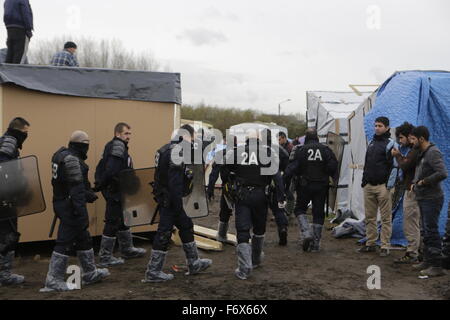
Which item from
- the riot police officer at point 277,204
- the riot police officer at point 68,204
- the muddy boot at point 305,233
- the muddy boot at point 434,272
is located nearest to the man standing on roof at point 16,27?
the riot police officer at point 68,204

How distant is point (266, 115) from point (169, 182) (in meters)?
48.1

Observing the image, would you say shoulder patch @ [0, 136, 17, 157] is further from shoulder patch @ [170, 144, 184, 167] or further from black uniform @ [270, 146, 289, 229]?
black uniform @ [270, 146, 289, 229]

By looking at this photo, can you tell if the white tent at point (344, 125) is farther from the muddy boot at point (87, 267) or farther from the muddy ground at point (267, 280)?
the muddy boot at point (87, 267)

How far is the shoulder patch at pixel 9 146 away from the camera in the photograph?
5.93 m

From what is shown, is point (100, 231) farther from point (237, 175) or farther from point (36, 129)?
point (237, 175)

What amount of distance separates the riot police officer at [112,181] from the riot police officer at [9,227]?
1.24 meters

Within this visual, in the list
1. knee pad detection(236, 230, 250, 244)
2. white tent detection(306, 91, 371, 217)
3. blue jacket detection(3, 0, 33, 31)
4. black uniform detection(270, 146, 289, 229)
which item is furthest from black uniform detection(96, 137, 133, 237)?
white tent detection(306, 91, 371, 217)

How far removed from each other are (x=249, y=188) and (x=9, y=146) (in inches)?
121

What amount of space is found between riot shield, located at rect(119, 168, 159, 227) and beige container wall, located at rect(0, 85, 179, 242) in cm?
101

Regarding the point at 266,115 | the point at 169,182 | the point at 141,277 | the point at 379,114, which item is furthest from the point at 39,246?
the point at 266,115

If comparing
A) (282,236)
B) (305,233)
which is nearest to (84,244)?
(282,236)

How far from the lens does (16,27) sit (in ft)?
27.8

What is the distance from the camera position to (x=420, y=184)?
6.60 m

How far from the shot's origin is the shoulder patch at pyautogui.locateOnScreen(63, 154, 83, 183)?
5676 mm
